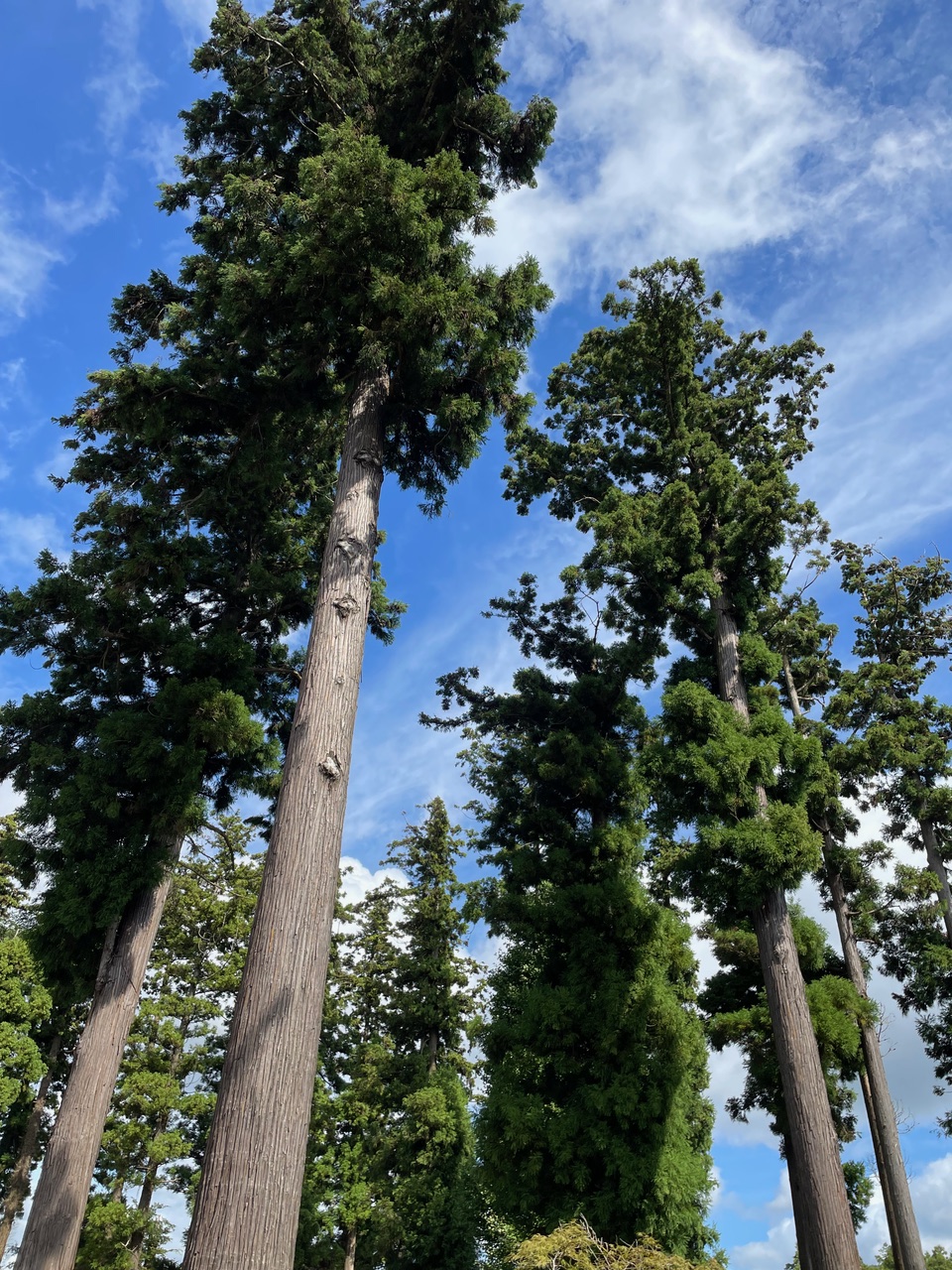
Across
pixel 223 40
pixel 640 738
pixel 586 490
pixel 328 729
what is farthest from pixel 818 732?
pixel 223 40

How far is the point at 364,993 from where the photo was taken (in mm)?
22625

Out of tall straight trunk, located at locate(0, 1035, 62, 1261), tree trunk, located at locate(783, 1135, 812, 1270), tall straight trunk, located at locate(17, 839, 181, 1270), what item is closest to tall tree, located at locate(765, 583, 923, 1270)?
tree trunk, located at locate(783, 1135, 812, 1270)

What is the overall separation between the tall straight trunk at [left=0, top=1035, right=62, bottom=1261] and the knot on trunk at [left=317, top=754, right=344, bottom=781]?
16804 millimetres

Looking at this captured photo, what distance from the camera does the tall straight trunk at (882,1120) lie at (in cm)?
1057

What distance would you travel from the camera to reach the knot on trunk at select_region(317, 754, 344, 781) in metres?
4.91

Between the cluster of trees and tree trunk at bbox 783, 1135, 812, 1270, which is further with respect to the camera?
tree trunk at bbox 783, 1135, 812, 1270

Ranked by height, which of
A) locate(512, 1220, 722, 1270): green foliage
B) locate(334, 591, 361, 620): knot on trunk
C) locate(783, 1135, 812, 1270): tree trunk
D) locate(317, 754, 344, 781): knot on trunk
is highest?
locate(334, 591, 361, 620): knot on trunk

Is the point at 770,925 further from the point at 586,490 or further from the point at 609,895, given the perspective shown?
the point at 586,490

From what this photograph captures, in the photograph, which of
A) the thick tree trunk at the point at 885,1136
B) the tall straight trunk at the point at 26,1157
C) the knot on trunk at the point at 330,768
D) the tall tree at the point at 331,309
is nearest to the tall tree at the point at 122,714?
the tall tree at the point at 331,309

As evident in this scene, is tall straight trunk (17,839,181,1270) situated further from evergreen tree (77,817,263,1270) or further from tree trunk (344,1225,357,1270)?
tree trunk (344,1225,357,1270)

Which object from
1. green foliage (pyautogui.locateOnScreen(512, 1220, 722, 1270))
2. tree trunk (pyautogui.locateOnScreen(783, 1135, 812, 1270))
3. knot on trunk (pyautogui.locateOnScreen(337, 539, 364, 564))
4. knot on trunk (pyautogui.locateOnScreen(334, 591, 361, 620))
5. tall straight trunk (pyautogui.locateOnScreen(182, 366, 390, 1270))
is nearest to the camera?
tall straight trunk (pyautogui.locateOnScreen(182, 366, 390, 1270))

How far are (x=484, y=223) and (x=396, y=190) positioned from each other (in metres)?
2.17

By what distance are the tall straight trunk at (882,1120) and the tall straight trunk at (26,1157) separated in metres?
16.7

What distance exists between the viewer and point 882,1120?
37.1ft
